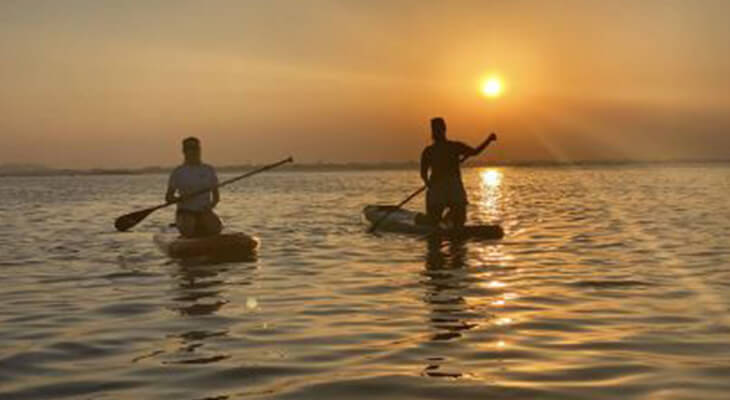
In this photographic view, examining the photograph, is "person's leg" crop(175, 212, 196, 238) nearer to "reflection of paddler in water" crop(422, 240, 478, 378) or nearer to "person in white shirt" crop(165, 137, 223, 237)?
"person in white shirt" crop(165, 137, 223, 237)

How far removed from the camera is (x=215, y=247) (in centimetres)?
1585

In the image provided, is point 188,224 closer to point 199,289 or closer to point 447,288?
point 199,289

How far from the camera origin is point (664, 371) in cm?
679

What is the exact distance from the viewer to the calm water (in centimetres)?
659

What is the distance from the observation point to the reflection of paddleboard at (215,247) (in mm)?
15859

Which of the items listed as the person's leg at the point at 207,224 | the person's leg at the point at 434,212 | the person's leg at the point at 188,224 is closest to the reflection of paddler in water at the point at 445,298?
the person's leg at the point at 434,212

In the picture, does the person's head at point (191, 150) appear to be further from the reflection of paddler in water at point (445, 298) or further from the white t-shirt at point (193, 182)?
the reflection of paddler in water at point (445, 298)

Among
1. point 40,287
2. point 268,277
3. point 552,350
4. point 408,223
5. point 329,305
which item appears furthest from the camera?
point 408,223

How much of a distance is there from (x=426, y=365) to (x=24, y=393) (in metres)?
3.16

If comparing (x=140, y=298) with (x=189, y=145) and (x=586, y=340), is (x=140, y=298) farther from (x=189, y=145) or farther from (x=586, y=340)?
(x=586, y=340)

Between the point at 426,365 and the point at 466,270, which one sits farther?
the point at 466,270

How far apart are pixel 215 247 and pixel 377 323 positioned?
7.23 metres

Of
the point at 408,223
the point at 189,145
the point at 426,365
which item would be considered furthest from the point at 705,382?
the point at 408,223

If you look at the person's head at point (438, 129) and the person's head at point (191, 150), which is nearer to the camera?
the person's head at point (191, 150)
